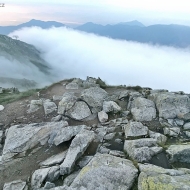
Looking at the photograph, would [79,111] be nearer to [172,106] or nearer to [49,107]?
[49,107]

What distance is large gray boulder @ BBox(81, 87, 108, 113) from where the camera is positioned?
1727 cm

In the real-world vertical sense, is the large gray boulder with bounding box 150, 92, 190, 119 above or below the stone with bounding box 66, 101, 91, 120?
above

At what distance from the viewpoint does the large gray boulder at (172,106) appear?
1526 centimetres

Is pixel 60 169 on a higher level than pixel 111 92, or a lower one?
lower

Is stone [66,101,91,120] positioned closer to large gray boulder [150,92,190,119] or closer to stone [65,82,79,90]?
large gray boulder [150,92,190,119]

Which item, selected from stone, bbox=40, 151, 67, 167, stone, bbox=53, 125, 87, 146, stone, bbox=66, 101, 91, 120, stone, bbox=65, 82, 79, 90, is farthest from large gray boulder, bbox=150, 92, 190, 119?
stone, bbox=65, 82, 79, 90

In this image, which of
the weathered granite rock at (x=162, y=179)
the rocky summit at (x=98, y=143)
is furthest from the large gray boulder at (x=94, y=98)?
the weathered granite rock at (x=162, y=179)

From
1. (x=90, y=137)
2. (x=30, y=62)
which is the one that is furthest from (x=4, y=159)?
(x=30, y=62)

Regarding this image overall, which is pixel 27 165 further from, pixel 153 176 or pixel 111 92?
pixel 111 92

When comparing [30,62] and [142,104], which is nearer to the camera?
[142,104]

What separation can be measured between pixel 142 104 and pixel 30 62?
168415mm

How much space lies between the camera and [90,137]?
12.6 m

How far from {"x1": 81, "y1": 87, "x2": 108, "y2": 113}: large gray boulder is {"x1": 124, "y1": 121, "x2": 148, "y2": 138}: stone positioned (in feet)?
13.3

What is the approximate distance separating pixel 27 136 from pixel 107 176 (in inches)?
263
